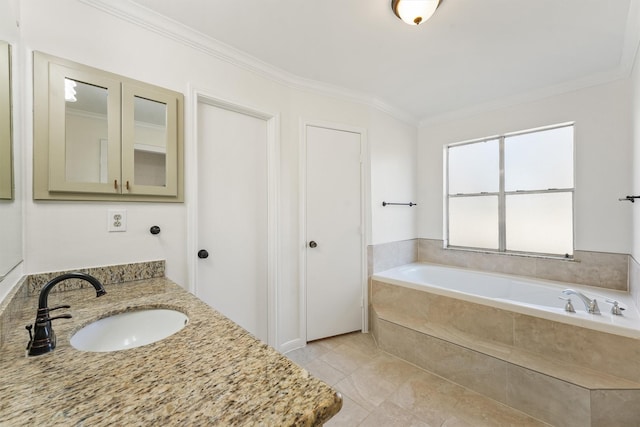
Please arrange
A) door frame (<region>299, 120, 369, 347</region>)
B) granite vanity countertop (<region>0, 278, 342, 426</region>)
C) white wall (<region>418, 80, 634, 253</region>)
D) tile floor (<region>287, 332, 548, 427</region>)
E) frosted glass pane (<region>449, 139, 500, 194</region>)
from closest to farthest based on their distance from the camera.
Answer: granite vanity countertop (<region>0, 278, 342, 426</region>)
tile floor (<region>287, 332, 548, 427</region>)
white wall (<region>418, 80, 634, 253</region>)
door frame (<region>299, 120, 369, 347</region>)
frosted glass pane (<region>449, 139, 500, 194</region>)

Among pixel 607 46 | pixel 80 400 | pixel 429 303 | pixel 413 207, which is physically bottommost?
pixel 429 303

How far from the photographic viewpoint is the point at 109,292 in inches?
48.4

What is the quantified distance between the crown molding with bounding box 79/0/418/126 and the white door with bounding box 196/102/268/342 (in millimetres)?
378

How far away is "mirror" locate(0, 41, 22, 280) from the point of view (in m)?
0.91

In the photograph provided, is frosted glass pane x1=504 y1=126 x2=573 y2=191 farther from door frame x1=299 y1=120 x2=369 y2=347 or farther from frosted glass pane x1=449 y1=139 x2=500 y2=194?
door frame x1=299 y1=120 x2=369 y2=347

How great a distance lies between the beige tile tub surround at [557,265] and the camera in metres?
2.18

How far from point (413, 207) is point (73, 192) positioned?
3.26 m

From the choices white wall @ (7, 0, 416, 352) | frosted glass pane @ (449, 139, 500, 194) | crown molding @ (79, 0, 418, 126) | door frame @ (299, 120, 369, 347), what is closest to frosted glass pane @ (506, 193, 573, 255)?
frosted glass pane @ (449, 139, 500, 194)

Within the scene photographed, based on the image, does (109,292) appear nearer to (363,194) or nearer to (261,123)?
(261,123)

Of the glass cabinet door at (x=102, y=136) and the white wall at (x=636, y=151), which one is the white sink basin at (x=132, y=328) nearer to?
the glass cabinet door at (x=102, y=136)

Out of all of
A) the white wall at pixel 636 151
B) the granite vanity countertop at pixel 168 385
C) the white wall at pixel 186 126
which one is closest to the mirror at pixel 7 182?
the white wall at pixel 186 126

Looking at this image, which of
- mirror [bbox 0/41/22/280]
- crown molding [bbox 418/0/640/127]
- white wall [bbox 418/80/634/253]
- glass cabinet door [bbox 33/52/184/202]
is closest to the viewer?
mirror [bbox 0/41/22/280]

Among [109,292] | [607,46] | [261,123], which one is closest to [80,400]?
[109,292]

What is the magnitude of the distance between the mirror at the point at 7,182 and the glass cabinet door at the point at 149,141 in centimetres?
41
